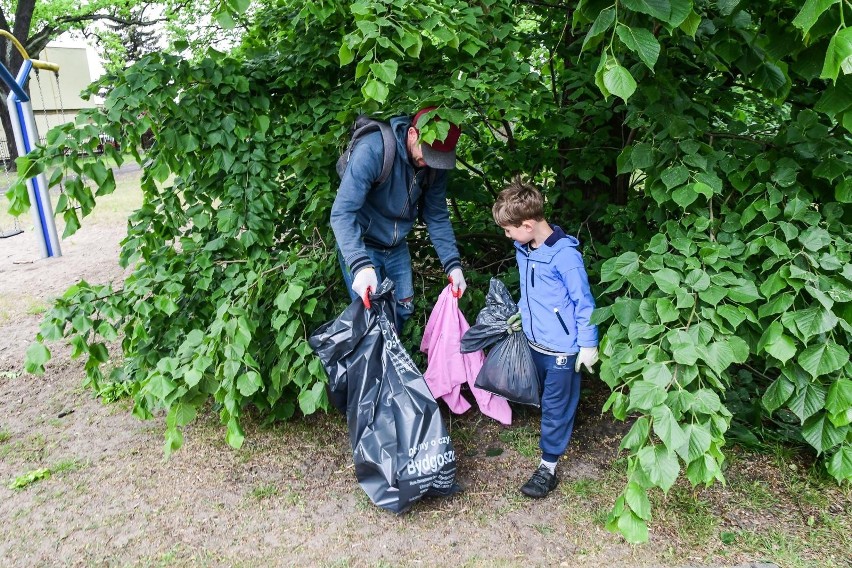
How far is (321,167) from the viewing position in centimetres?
334

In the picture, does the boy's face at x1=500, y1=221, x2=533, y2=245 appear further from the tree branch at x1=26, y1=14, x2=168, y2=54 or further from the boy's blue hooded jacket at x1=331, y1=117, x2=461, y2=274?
the tree branch at x1=26, y1=14, x2=168, y2=54

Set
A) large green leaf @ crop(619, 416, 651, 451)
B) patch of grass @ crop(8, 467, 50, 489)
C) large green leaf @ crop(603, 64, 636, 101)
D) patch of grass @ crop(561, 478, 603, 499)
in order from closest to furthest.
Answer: large green leaf @ crop(603, 64, 636, 101) → large green leaf @ crop(619, 416, 651, 451) → patch of grass @ crop(561, 478, 603, 499) → patch of grass @ crop(8, 467, 50, 489)

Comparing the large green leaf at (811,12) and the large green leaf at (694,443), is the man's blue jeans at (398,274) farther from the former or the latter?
the large green leaf at (811,12)

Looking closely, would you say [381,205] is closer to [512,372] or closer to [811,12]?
[512,372]

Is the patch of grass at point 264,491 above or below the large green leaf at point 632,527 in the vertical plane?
below

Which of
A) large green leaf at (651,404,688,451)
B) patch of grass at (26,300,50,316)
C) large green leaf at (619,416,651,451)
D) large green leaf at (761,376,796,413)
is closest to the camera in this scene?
large green leaf at (651,404,688,451)

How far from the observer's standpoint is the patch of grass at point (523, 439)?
3283 millimetres

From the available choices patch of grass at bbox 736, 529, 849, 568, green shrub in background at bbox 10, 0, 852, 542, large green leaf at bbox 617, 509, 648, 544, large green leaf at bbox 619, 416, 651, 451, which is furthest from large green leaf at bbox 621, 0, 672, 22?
patch of grass at bbox 736, 529, 849, 568

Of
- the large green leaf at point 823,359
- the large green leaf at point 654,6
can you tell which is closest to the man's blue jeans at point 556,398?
the large green leaf at point 823,359

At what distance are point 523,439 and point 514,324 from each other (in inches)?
29.0

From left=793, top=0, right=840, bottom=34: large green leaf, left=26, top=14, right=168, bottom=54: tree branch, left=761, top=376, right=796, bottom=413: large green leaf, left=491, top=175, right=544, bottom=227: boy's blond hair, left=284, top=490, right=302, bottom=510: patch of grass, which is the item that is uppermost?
left=26, top=14, right=168, bottom=54: tree branch

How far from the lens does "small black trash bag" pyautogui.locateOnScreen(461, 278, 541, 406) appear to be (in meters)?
2.95

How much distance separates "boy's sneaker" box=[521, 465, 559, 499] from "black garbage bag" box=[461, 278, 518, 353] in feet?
2.10

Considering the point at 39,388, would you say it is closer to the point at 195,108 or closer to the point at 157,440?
the point at 157,440
